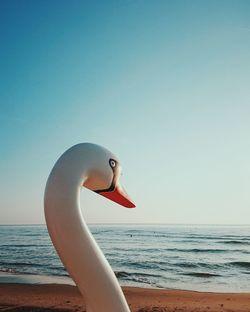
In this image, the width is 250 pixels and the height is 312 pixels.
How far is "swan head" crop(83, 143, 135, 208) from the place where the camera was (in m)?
2.30

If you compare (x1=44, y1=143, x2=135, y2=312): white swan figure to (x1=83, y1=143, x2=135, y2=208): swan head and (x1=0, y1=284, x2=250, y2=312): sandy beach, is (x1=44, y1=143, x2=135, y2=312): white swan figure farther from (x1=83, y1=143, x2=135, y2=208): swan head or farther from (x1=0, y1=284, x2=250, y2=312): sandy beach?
(x1=0, y1=284, x2=250, y2=312): sandy beach

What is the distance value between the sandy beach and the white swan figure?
543cm

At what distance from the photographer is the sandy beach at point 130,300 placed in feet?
23.8

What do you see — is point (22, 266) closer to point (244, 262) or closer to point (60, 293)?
point (60, 293)

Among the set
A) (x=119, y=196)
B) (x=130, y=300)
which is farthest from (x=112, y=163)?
(x=130, y=300)

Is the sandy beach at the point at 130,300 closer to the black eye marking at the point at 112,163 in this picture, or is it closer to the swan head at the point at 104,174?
the swan head at the point at 104,174

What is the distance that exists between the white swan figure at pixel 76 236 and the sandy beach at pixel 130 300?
5.43m

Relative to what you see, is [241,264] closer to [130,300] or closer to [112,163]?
[130,300]

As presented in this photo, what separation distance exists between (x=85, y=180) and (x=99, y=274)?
→ 628 mm

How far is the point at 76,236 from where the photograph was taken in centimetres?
212

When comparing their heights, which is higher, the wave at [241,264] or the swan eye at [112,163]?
the swan eye at [112,163]

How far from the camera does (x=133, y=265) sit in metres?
17.7

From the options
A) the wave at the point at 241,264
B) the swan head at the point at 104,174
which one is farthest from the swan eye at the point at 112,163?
the wave at the point at 241,264

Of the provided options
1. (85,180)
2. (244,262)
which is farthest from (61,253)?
(244,262)
